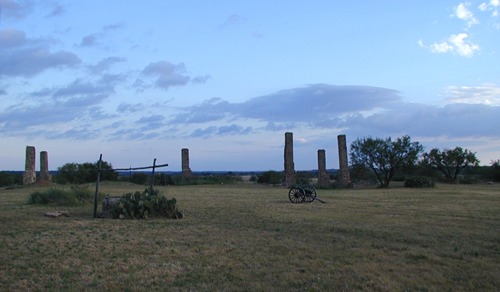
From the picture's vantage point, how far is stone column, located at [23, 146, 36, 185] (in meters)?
31.4

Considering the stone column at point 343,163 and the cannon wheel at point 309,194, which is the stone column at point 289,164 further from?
the cannon wheel at point 309,194

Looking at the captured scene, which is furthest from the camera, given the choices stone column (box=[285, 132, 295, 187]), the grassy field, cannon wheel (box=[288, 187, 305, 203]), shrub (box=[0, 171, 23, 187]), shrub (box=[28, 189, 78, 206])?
shrub (box=[0, 171, 23, 187])

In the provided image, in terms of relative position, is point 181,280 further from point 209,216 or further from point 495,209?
point 495,209

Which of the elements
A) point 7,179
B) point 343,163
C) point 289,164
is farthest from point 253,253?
point 7,179

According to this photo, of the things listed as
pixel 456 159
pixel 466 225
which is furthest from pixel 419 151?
pixel 466 225

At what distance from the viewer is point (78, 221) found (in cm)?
1236

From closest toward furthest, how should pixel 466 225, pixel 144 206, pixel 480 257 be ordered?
pixel 480 257
pixel 466 225
pixel 144 206

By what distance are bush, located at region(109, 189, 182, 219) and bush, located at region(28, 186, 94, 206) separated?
3780mm

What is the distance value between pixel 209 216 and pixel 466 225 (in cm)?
669

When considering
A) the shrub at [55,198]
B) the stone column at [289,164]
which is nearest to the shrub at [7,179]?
the stone column at [289,164]

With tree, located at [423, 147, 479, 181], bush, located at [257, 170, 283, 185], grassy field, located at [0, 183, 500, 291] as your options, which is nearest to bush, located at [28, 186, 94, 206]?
grassy field, located at [0, 183, 500, 291]

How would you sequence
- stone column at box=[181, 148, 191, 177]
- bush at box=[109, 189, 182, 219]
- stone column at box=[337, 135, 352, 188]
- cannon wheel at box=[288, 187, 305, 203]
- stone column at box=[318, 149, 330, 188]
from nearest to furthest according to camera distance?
bush at box=[109, 189, 182, 219] → cannon wheel at box=[288, 187, 305, 203] → stone column at box=[337, 135, 352, 188] → stone column at box=[318, 149, 330, 188] → stone column at box=[181, 148, 191, 177]

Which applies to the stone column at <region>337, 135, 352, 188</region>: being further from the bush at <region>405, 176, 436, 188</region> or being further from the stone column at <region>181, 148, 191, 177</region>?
the stone column at <region>181, 148, 191, 177</region>

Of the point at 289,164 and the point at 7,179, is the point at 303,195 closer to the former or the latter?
the point at 289,164
